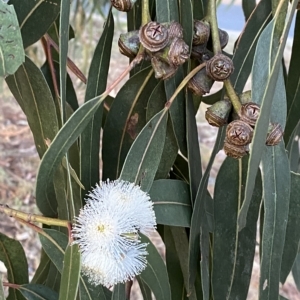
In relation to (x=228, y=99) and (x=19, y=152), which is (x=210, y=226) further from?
(x=19, y=152)

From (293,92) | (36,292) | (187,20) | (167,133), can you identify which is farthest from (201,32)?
(36,292)

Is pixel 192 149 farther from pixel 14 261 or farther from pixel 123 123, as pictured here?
pixel 14 261

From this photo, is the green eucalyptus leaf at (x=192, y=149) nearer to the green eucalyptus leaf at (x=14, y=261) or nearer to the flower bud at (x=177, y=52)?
the flower bud at (x=177, y=52)

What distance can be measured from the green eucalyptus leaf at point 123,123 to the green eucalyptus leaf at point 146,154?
8cm

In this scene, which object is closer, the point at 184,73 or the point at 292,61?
the point at 184,73

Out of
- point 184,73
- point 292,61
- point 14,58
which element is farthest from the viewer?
point 292,61

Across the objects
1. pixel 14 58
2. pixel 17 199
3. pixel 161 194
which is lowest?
pixel 17 199

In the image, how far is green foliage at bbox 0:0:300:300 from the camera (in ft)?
1.46

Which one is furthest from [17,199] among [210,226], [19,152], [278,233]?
[278,233]

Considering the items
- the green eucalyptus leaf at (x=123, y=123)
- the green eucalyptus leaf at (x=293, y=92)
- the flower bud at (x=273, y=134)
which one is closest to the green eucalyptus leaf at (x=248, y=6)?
the green eucalyptus leaf at (x=293, y=92)

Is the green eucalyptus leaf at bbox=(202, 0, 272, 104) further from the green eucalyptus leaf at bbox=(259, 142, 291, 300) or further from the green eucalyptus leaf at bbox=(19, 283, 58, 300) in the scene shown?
the green eucalyptus leaf at bbox=(19, 283, 58, 300)

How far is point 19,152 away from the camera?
6.43 feet

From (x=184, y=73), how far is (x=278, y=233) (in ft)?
0.60

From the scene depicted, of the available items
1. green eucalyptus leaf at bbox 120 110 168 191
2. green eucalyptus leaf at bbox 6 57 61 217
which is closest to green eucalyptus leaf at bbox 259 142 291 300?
green eucalyptus leaf at bbox 120 110 168 191
